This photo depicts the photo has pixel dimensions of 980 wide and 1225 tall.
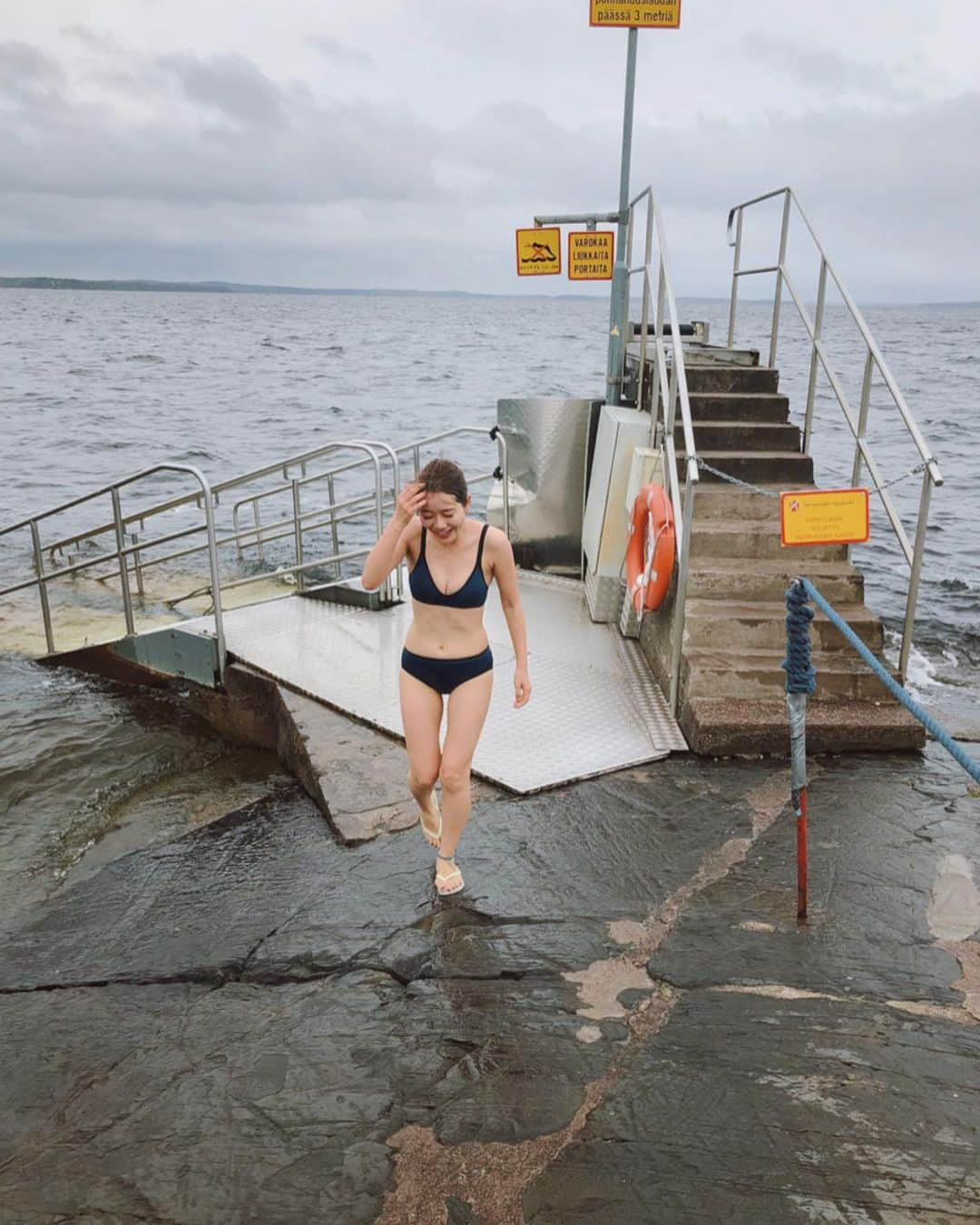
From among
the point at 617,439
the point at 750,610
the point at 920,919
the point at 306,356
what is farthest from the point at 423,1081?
the point at 306,356

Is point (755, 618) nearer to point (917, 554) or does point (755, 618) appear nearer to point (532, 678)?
point (917, 554)

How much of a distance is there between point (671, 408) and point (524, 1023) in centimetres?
388

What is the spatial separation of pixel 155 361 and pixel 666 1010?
48.0 meters

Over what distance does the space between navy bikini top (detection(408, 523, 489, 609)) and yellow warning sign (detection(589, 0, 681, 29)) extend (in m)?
5.24

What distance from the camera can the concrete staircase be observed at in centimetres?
499

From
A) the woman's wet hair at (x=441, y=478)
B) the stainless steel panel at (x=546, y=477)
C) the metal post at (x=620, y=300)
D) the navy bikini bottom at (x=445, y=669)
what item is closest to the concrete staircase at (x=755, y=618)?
the metal post at (x=620, y=300)

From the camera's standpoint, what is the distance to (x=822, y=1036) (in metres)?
2.98

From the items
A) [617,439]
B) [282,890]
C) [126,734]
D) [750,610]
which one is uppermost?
[617,439]

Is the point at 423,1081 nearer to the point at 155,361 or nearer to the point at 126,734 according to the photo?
the point at 126,734

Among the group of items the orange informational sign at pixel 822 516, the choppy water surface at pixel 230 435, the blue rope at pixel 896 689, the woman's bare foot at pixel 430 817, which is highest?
the orange informational sign at pixel 822 516

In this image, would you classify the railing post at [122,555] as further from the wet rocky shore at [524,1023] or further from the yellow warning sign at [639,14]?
the yellow warning sign at [639,14]

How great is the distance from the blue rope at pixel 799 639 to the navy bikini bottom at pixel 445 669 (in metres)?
1.08

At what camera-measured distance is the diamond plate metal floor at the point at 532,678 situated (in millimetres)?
4973

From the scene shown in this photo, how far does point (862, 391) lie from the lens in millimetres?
5863
